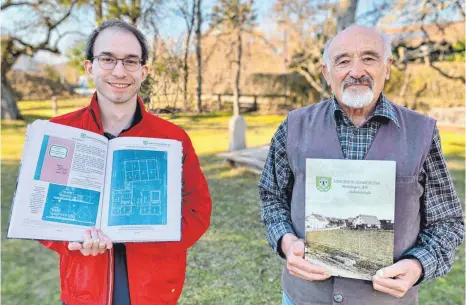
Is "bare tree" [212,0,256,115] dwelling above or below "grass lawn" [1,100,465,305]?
above

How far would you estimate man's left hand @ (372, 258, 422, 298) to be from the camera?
4.24ft

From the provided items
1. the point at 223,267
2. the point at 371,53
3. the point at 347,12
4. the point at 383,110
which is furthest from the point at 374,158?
the point at 347,12

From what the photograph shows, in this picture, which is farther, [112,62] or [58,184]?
[112,62]

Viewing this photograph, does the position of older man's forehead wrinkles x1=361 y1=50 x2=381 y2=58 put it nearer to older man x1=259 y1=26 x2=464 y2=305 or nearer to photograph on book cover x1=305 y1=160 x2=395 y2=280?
older man x1=259 y1=26 x2=464 y2=305

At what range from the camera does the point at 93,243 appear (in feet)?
4.19

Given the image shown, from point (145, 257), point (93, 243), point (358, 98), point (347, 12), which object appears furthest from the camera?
point (347, 12)

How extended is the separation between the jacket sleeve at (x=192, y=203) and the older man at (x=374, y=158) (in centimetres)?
31

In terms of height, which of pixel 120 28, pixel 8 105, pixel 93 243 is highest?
pixel 120 28

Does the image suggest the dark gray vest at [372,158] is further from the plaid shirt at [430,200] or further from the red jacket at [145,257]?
the red jacket at [145,257]

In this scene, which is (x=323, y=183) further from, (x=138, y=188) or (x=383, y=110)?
(x=138, y=188)

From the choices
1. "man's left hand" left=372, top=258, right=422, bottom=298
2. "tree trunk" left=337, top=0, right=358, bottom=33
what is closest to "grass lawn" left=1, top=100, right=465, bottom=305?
"man's left hand" left=372, top=258, right=422, bottom=298

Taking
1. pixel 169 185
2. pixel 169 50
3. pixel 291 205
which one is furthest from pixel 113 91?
pixel 169 50

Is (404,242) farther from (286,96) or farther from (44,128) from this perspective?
(286,96)

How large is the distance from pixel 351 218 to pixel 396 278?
0.84 ft
